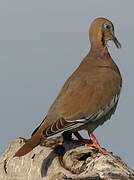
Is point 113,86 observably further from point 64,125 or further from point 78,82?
point 64,125

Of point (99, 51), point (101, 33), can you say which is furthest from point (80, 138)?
point (101, 33)

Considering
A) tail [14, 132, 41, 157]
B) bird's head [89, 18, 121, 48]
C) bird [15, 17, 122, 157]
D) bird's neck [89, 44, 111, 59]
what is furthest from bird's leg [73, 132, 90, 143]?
bird's head [89, 18, 121, 48]

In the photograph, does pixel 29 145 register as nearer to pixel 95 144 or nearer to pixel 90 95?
pixel 95 144

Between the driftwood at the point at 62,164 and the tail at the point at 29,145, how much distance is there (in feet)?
0.68

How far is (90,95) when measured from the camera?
8.80m

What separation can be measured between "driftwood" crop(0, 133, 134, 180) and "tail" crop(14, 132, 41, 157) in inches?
8.1

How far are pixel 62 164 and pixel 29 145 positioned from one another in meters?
0.51

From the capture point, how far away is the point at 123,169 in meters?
6.97

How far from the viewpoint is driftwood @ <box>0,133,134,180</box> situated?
6.75m


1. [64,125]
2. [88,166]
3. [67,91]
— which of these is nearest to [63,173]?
[88,166]

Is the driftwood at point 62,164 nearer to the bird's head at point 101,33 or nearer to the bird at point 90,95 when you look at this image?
the bird at point 90,95

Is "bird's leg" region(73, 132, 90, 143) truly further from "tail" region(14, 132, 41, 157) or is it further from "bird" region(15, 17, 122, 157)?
"tail" region(14, 132, 41, 157)

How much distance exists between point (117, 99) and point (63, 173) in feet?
7.83

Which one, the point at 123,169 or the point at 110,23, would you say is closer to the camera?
the point at 123,169
